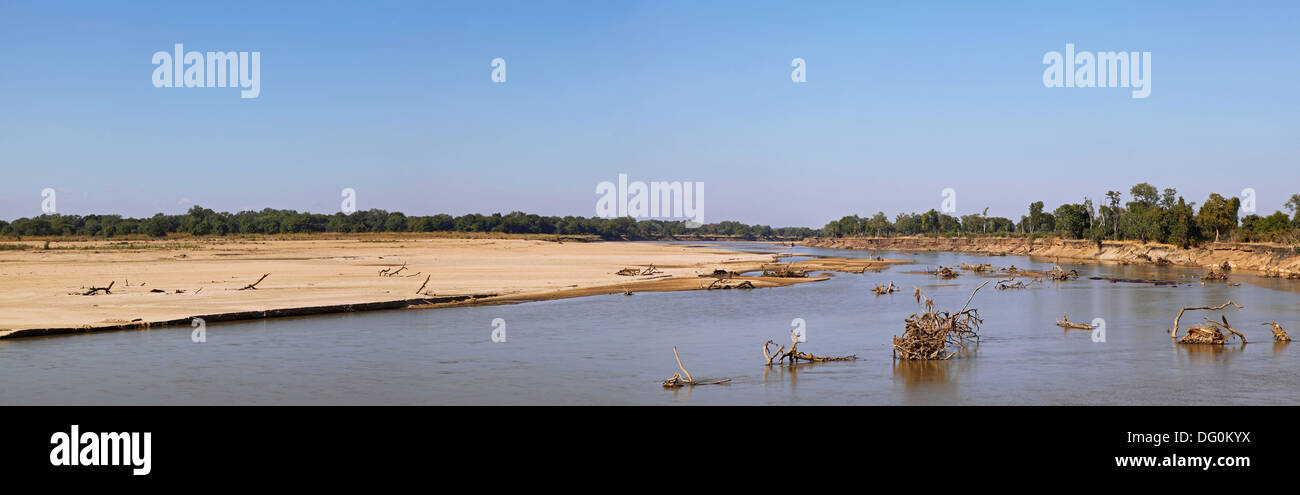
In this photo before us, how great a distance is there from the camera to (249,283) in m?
41.8

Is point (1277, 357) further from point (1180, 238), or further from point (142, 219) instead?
point (142, 219)

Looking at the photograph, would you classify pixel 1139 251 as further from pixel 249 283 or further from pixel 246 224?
pixel 246 224

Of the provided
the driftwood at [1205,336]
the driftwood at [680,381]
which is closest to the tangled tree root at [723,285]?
the driftwood at [1205,336]

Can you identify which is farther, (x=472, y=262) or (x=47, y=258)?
(x=472, y=262)

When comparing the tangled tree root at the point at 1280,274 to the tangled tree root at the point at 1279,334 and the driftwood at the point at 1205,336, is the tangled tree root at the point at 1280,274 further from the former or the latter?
the driftwood at the point at 1205,336

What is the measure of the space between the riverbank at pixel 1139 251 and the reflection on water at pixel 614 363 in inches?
1559

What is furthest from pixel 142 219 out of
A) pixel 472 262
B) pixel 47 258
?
pixel 472 262

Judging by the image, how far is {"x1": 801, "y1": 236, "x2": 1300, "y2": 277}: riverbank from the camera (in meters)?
69.6

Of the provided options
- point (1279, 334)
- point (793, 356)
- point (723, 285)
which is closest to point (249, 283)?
point (723, 285)

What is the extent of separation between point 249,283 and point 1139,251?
9195cm

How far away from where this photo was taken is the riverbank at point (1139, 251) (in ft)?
228
